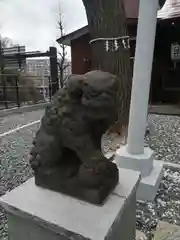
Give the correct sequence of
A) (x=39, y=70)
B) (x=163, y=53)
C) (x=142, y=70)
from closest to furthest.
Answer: (x=142, y=70)
(x=163, y=53)
(x=39, y=70)

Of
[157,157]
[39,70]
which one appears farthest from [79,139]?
[39,70]

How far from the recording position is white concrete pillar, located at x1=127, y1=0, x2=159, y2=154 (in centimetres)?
151

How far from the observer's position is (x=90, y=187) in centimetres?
84

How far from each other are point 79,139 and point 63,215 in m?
0.27

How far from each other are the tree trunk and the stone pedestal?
5.47 feet

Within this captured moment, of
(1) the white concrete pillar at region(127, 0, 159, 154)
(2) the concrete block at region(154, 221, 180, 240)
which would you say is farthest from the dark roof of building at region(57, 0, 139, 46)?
(2) the concrete block at region(154, 221, 180, 240)

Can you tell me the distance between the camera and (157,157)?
2.32 m

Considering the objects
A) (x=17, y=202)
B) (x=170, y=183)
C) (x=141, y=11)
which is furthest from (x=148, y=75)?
(x=17, y=202)

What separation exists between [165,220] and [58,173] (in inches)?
33.1

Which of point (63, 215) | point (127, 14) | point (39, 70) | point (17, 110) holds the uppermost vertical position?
point (127, 14)

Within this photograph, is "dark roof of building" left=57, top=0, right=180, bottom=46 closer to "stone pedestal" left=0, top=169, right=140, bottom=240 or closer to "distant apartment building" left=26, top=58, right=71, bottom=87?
"distant apartment building" left=26, top=58, right=71, bottom=87

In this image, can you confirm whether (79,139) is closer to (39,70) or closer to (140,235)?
(140,235)

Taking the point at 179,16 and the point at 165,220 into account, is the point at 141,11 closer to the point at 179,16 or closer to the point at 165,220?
the point at 165,220

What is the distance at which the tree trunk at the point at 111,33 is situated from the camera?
2492 millimetres
